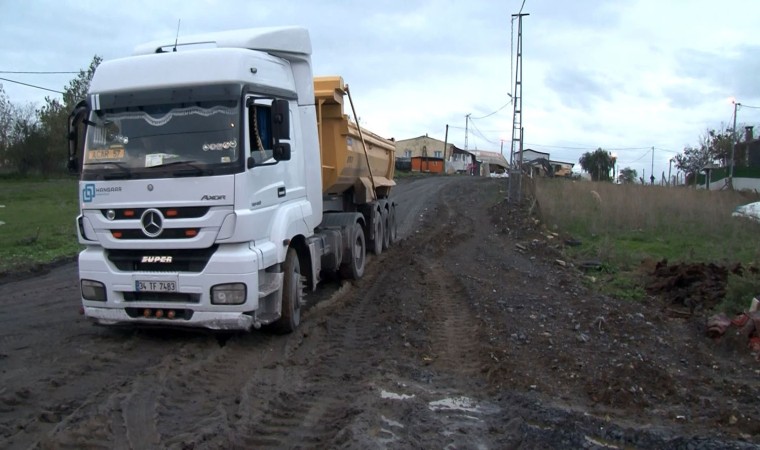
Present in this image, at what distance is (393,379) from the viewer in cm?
595

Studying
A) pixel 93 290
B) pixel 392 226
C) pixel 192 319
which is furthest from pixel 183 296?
pixel 392 226

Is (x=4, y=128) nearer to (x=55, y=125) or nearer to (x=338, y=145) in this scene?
(x=55, y=125)

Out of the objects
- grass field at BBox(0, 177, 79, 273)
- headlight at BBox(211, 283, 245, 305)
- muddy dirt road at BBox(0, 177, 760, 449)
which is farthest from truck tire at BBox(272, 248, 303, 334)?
grass field at BBox(0, 177, 79, 273)

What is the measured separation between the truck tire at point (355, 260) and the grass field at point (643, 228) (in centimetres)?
434

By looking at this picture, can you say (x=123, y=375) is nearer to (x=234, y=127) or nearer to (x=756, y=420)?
(x=234, y=127)

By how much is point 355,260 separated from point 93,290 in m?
5.13

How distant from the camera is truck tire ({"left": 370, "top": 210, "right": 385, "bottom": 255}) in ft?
44.8

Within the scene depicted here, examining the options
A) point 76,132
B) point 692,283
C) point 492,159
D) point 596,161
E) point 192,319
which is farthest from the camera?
point 492,159

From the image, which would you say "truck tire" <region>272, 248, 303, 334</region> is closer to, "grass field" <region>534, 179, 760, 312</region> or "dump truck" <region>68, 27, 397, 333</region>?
"dump truck" <region>68, 27, 397, 333</region>

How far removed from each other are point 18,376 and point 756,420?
253 inches

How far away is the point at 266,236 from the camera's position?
7008 millimetres

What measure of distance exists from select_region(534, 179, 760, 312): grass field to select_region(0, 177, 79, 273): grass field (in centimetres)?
1168

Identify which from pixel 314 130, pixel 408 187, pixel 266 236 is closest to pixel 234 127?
pixel 266 236

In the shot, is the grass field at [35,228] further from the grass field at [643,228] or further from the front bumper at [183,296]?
the grass field at [643,228]
